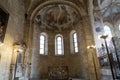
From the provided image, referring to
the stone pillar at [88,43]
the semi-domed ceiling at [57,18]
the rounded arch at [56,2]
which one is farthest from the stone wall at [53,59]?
the rounded arch at [56,2]

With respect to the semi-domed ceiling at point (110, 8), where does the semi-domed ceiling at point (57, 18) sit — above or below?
below

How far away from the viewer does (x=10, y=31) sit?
892 cm

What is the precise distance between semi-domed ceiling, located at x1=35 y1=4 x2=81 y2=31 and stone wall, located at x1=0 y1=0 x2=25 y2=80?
4.66 m

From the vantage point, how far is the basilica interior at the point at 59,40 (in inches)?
326

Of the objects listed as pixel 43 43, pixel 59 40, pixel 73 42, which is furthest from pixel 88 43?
pixel 43 43

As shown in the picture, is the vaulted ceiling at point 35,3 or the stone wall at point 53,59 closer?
the vaulted ceiling at point 35,3

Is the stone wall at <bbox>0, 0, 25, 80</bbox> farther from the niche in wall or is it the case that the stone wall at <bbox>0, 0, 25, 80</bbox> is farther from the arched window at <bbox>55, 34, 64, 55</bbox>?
the arched window at <bbox>55, 34, 64, 55</bbox>

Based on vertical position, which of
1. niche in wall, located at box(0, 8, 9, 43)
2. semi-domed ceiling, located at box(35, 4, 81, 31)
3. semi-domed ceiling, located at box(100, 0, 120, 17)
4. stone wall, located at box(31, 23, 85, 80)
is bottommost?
stone wall, located at box(31, 23, 85, 80)

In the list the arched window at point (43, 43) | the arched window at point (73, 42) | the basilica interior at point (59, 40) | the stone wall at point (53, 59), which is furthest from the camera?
the arched window at point (43, 43)

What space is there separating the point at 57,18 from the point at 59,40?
12.1ft

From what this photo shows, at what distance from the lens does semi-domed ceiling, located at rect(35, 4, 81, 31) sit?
15.4m

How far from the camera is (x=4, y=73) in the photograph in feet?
25.4

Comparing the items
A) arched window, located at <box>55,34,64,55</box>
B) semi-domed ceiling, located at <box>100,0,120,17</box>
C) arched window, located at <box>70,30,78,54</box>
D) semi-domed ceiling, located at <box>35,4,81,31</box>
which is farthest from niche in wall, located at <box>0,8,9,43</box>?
semi-domed ceiling, located at <box>100,0,120,17</box>

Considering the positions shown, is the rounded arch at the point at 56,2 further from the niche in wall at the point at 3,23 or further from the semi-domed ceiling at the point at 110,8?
the niche in wall at the point at 3,23
